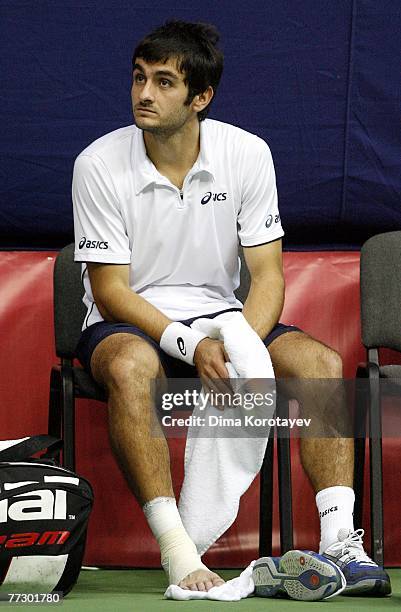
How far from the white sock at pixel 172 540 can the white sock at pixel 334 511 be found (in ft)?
1.08

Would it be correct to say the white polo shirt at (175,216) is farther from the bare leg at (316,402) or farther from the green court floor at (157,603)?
the green court floor at (157,603)

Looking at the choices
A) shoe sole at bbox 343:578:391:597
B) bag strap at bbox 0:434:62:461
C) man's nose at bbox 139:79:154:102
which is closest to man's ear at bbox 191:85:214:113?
man's nose at bbox 139:79:154:102

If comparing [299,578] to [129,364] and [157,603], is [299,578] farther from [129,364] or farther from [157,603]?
[129,364]

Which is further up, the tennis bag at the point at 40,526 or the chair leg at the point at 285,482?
the tennis bag at the point at 40,526

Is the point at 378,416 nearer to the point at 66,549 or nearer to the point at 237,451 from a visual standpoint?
the point at 237,451

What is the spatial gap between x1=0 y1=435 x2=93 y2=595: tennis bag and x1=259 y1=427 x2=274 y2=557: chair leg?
0.76 metres

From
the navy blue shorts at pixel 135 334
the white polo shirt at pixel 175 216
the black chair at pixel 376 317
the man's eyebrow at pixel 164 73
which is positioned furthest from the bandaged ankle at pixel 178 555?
the man's eyebrow at pixel 164 73

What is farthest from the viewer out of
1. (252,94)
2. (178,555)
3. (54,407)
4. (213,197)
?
(252,94)

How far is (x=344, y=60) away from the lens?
3.76m

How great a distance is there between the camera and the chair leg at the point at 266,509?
11.4 feet

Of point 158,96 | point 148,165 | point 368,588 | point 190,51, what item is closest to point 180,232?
point 148,165

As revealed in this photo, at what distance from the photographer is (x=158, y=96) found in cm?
326

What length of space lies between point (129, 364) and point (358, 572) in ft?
2.28

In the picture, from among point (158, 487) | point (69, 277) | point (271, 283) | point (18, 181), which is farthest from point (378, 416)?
point (18, 181)
